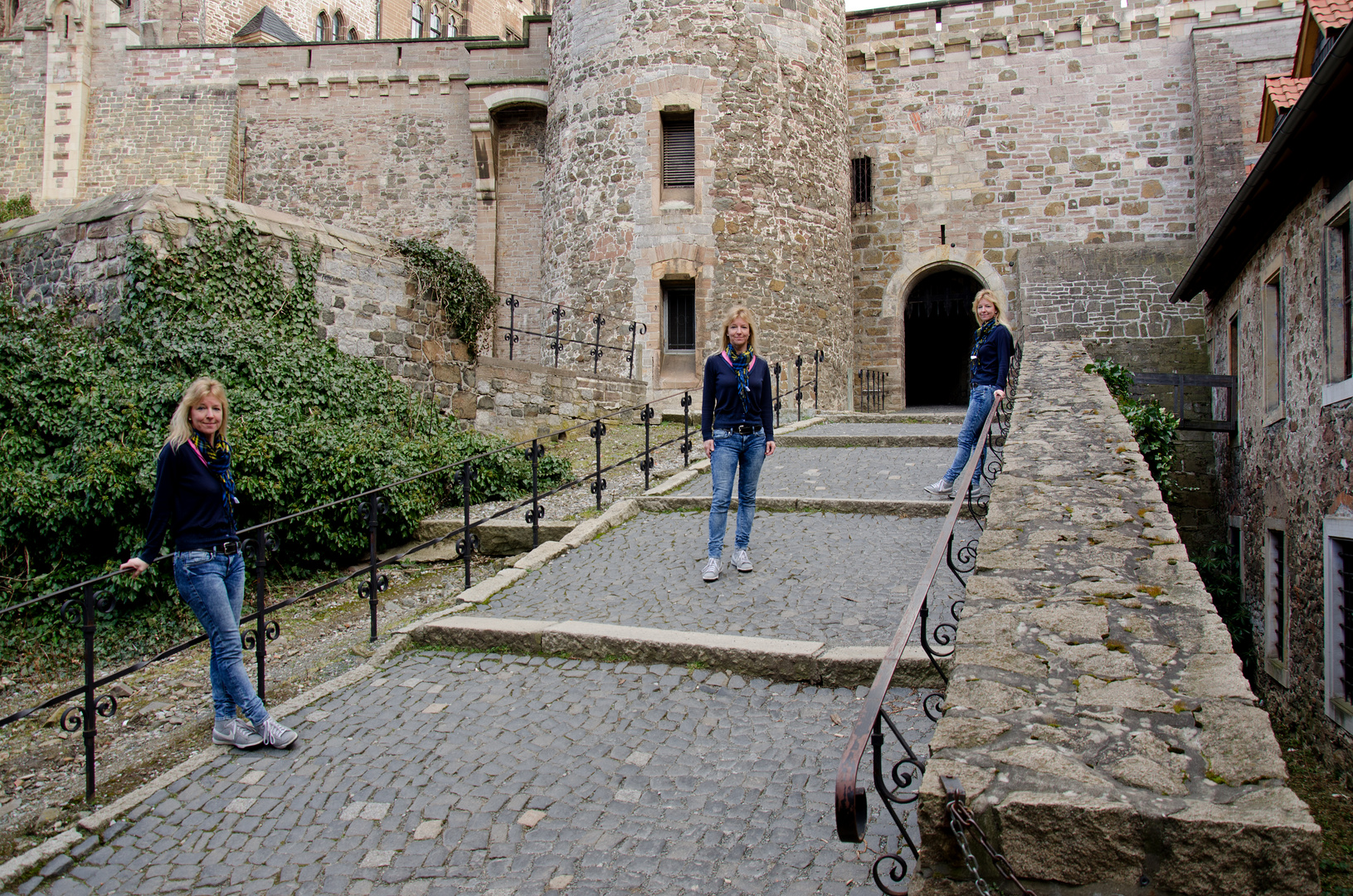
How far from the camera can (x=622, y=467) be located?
1033 centimetres

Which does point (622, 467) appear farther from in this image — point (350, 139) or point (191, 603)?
point (350, 139)

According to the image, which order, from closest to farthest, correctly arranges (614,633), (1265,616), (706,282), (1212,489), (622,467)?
(614,633), (1265,616), (622,467), (1212,489), (706,282)

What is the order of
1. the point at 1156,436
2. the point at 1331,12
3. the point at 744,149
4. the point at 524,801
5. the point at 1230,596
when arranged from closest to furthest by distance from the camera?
the point at 524,801
the point at 1331,12
the point at 1156,436
the point at 1230,596
the point at 744,149

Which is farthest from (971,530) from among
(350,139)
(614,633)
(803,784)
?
(350,139)

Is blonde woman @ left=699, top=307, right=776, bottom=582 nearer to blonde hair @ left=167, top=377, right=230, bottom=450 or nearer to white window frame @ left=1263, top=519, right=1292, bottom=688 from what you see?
blonde hair @ left=167, top=377, right=230, bottom=450

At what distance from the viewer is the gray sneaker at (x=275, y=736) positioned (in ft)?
13.2

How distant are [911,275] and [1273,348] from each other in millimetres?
9302

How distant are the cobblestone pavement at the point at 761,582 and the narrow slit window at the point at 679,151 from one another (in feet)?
31.7

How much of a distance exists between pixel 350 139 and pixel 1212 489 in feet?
61.5

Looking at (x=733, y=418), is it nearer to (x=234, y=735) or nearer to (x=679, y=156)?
(x=234, y=735)

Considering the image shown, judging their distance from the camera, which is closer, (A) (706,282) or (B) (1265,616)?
(B) (1265,616)

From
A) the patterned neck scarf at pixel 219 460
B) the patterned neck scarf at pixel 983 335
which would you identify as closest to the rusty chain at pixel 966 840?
the patterned neck scarf at pixel 219 460

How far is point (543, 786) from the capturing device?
3.57 meters

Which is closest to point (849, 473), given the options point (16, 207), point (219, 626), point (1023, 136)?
point (219, 626)
